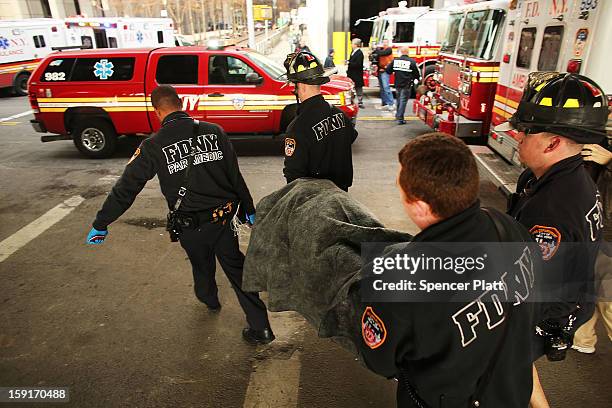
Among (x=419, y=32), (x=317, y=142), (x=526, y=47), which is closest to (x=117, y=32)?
(x=419, y=32)

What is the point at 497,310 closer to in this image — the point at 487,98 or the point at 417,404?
the point at 417,404

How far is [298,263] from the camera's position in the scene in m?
2.28

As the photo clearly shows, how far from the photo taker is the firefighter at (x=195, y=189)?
312cm

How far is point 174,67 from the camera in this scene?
8023 millimetres

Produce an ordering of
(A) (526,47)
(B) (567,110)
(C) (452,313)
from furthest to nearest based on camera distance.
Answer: (A) (526,47)
(B) (567,110)
(C) (452,313)

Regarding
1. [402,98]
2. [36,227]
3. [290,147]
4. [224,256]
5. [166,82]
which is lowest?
[36,227]

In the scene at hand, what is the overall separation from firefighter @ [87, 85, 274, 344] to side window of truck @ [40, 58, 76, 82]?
6146 millimetres

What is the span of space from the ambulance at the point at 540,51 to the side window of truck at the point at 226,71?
15.0ft

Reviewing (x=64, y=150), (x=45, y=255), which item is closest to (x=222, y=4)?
(x=64, y=150)

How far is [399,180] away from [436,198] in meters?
0.15

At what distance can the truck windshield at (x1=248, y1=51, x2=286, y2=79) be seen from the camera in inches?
322

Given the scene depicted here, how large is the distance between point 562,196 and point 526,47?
15.2 feet

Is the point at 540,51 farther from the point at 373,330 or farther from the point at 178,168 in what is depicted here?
the point at 373,330

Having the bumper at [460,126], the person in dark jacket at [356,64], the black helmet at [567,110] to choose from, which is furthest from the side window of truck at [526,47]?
the person in dark jacket at [356,64]
